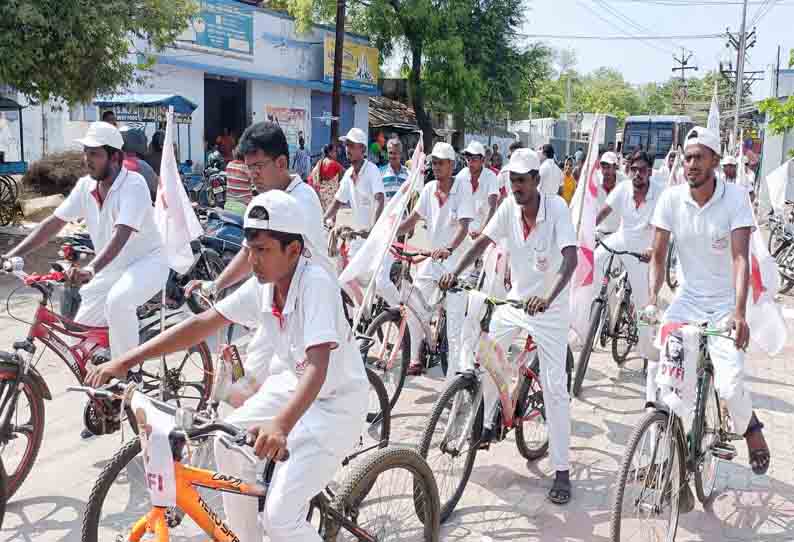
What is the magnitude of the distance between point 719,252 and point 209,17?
20464 millimetres

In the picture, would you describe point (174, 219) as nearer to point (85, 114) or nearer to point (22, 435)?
point (22, 435)

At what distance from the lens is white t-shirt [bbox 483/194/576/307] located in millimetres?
4594

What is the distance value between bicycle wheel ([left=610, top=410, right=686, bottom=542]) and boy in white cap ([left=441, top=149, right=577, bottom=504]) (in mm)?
789

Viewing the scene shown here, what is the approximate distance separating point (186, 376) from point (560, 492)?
8.93 feet

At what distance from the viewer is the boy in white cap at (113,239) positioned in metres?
4.72

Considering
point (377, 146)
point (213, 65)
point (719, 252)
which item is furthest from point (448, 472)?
point (377, 146)

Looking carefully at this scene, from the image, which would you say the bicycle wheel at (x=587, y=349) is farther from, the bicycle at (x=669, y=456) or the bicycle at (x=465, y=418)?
the bicycle at (x=669, y=456)

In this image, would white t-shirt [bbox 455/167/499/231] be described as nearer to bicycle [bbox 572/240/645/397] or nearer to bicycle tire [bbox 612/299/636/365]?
bicycle [bbox 572/240/645/397]

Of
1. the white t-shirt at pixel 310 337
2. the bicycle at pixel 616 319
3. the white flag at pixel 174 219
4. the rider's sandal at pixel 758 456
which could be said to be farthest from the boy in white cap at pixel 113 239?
the rider's sandal at pixel 758 456

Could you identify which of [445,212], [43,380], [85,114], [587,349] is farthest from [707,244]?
[85,114]

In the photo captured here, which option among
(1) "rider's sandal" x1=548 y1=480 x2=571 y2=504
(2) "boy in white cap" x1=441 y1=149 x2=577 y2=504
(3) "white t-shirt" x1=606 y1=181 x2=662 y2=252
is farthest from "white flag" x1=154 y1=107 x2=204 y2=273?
(3) "white t-shirt" x1=606 y1=181 x2=662 y2=252

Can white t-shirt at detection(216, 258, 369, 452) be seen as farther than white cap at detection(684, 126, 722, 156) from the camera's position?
No

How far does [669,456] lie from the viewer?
370cm

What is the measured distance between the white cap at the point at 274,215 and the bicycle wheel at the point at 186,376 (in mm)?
2472
